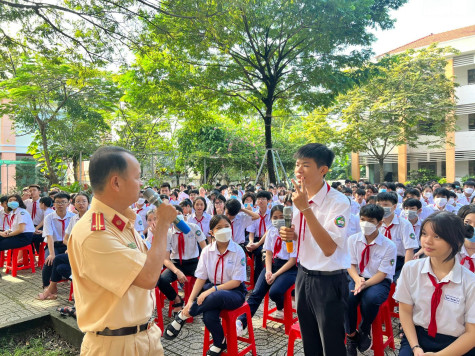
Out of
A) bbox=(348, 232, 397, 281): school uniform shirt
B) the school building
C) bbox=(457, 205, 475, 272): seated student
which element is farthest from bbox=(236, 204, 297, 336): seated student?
the school building

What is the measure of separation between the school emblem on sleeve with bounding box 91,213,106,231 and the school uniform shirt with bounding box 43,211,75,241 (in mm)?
4418

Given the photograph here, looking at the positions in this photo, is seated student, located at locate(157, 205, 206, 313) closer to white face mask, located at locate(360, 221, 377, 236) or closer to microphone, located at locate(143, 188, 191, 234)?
white face mask, located at locate(360, 221, 377, 236)

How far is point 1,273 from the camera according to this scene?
626cm

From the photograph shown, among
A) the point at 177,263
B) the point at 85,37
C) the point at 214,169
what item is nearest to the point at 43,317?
the point at 177,263

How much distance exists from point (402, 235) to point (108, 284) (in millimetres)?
3703

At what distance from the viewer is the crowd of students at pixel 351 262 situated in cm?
218

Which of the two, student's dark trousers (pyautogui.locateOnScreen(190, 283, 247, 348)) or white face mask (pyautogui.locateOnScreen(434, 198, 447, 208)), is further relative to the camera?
white face mask (pyautogui.locateOnScreen(434, 198, 447, 208))

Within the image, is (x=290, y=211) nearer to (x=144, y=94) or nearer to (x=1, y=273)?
(x=1, y=273)

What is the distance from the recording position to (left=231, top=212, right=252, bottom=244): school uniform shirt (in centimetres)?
589

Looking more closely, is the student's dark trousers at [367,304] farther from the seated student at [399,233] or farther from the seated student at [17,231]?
the seated student at [17,231]

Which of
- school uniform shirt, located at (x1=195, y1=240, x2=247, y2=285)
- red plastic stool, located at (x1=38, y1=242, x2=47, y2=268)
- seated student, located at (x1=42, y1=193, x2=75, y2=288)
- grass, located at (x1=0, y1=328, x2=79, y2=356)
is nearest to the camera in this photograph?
grass, located at (x1=0, y1=328, x2=79, y2=356)

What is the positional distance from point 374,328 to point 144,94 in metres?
9.27

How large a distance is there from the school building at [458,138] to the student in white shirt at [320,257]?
21350 mm

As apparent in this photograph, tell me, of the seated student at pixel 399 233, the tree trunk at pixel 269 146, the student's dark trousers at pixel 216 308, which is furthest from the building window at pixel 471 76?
the student's dark trousers at pixel 216 308
